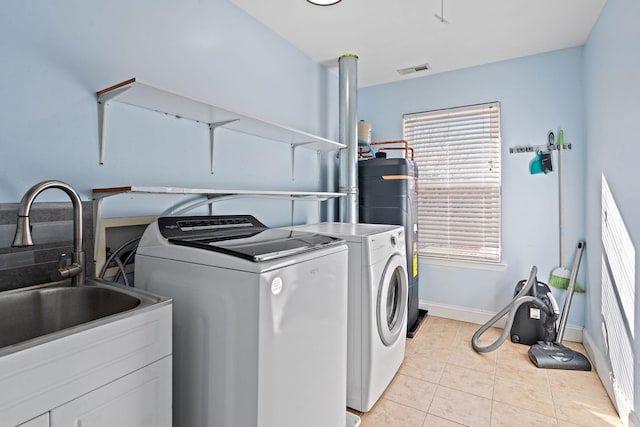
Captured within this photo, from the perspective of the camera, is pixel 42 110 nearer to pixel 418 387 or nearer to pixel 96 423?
pixel 96 423

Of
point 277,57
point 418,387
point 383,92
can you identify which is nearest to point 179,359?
point 418,387

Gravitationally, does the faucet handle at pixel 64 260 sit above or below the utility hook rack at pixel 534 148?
below

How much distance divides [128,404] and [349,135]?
2.48 metres

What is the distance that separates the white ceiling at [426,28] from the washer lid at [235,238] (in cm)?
148

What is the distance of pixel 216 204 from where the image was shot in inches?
80.0

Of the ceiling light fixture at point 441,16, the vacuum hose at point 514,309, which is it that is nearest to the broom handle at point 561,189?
the vacuum hose at point 514,309

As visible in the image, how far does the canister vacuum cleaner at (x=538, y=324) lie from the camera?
245cm

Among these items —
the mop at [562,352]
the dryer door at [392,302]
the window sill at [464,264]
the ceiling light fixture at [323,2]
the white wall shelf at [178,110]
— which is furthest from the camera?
the window sill at [464,264]

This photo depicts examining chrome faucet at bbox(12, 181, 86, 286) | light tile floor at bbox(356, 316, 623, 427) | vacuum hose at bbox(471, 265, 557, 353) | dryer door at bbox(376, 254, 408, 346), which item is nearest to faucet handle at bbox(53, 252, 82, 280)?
chrome faucet at bbox(12, 181, 86, 286)

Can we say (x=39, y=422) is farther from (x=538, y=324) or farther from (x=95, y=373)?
(x=538, y=324)

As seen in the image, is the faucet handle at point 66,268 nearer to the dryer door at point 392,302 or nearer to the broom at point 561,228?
the dryer door at point 392,302

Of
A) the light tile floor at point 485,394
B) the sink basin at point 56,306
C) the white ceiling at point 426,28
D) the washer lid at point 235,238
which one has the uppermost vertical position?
the white ceiling at point 426,28

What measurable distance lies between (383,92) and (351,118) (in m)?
0.97

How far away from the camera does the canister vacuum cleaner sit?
8.05ft
